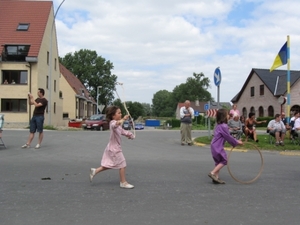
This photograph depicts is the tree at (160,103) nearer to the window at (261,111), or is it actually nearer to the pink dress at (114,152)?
the window at (261,111)

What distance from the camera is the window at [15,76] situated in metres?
37.2

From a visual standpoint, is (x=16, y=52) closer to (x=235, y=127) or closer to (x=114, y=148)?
(x=235, y=127)

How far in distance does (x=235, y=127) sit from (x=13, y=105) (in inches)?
1115

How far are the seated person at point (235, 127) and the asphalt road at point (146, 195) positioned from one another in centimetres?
494

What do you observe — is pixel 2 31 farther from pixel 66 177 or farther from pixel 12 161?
pixel 66 177

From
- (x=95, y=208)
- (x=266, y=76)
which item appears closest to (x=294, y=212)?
(x=95, y=208)

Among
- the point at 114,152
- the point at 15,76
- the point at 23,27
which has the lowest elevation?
the point at 114,152

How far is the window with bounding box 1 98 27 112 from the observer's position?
1453 inches

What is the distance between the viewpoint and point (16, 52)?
3719 centimetres

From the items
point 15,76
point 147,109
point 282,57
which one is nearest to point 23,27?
point 15,76

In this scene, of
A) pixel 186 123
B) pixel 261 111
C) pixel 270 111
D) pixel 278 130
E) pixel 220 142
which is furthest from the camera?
pixel 261 111

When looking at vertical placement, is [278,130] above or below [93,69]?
below

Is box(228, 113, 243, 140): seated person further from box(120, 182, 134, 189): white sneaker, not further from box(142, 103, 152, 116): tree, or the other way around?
box(142, 103, 152, 116): tree

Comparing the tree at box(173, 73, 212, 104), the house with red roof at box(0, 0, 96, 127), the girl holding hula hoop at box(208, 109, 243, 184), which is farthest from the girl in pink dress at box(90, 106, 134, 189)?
the tree at box(173, 73, 212, 104)
